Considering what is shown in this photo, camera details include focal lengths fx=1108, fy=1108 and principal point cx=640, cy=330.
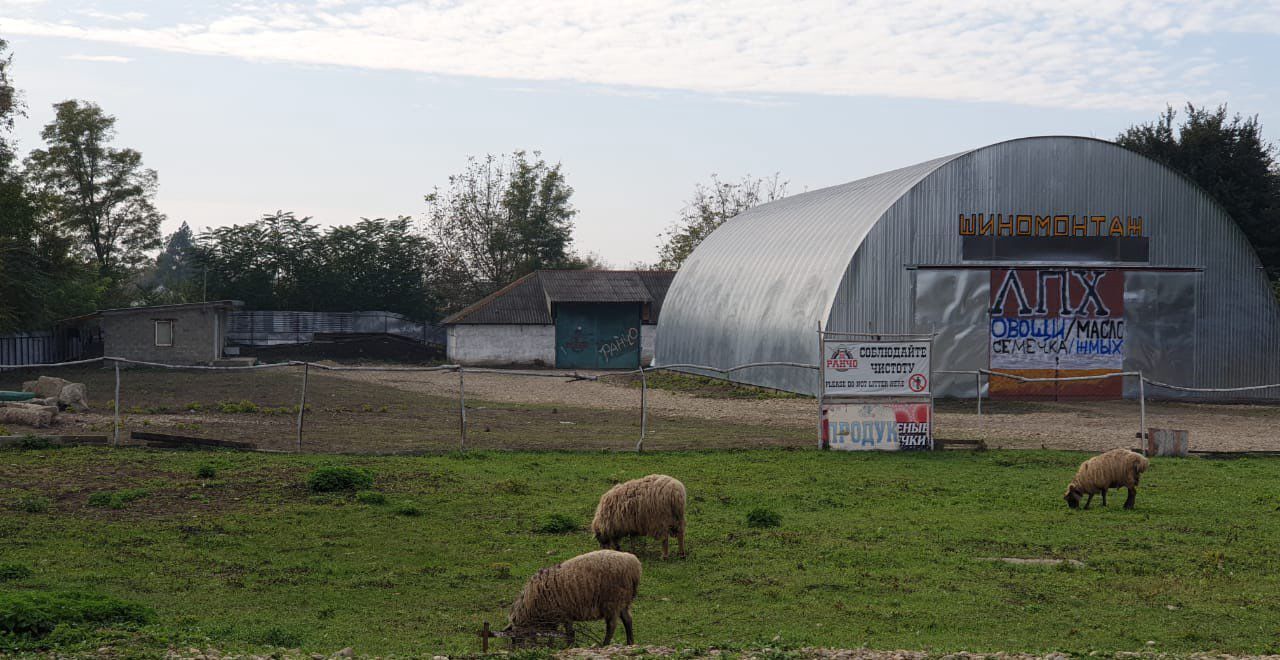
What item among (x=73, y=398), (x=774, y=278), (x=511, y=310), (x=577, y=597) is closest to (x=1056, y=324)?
(x=774, y=278)

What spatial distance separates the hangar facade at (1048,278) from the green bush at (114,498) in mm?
21929

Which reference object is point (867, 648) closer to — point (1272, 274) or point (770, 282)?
point (770, 282)

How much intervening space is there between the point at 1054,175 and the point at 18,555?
104 feet

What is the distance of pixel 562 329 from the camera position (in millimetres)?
60312

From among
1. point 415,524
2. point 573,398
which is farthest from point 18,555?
point 573,398

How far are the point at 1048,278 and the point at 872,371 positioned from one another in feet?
52.0

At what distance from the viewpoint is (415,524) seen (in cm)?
1402

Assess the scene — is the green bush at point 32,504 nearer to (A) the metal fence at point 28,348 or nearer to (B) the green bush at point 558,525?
(B) the green bush at point 558,525

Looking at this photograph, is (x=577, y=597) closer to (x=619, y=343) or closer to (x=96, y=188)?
(x=619, y=343)

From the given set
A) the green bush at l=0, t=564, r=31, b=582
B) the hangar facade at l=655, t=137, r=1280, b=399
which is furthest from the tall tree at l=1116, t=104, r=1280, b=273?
the green bush at l=0, t=564, r=31, b=582

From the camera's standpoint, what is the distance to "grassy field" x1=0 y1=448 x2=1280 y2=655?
30.9ft

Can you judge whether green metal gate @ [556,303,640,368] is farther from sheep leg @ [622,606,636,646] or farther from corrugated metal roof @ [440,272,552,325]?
sheep leg @ [622,606,636,646]

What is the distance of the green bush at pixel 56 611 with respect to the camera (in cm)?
865

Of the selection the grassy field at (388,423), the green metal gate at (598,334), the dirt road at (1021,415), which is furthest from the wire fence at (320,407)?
the green metal gate at (598,334)
